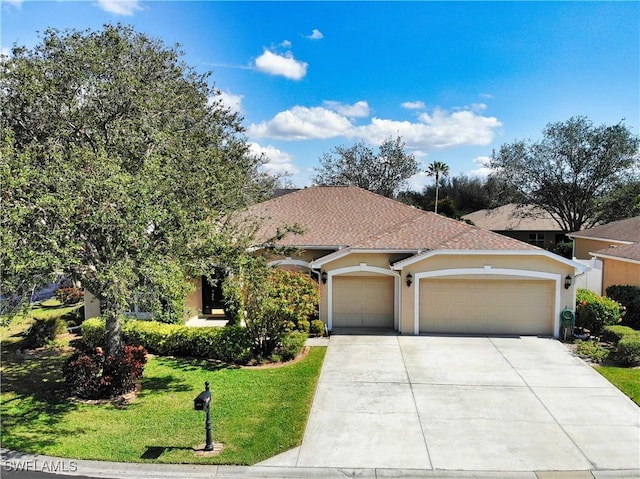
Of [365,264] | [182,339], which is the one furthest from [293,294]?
[365,264]

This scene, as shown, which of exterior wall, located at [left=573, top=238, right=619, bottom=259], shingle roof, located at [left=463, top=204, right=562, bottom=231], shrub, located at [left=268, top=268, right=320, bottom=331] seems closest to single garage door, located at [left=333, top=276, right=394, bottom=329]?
shrub, located at [left=268, top=268, right=320, bottom=331]

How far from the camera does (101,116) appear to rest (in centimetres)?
1045

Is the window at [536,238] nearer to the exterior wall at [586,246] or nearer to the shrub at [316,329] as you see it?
the exterior wall at [586,246]

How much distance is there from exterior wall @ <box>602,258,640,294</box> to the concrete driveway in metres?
7.32

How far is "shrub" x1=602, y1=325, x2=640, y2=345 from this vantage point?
516 inches

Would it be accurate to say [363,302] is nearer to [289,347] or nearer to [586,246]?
[289,347]

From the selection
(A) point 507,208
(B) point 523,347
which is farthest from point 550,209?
(B) point 523,347

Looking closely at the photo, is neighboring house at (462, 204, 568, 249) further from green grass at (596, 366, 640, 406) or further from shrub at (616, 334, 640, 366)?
green grass at (596, 366, 640, 406)

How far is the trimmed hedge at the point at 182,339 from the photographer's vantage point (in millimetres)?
12641

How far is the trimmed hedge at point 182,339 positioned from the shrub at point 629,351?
10.3 m

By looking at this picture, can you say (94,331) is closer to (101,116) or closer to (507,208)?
(101,116)

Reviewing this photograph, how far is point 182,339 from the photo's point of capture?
43.1 ft

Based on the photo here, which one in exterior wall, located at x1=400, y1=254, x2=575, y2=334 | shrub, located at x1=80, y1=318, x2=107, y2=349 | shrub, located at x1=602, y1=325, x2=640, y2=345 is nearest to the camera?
shrub, located at x1=602, y1=325, x2=640, y2=345

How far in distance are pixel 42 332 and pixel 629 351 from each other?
17.6 meters
